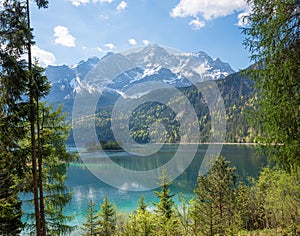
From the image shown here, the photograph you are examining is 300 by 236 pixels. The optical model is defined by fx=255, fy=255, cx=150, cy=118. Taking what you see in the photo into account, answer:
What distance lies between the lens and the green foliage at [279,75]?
4832 millimetres

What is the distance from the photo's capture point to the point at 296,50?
477 centimetres

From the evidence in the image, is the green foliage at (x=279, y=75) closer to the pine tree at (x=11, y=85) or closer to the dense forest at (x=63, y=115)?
the dense forest at (x=63, y=115)

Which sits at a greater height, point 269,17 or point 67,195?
point 269,17

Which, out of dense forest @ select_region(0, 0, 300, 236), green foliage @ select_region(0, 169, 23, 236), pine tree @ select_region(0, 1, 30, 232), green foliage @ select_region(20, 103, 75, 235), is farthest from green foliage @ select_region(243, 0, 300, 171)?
green foliage @ select_region(20, 103, 75, 235)

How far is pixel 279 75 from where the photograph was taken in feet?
16.4

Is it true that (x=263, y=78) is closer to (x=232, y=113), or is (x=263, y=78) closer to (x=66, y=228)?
(x=66, y=228)

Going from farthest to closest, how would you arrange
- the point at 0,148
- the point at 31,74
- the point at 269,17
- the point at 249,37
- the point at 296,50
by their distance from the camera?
the point at 31,74 < the point at 0,148 < the point at 249,37 < the point at 269,17 < the point at 296,50

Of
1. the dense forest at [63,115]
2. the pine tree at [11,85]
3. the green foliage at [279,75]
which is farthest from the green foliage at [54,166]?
the green foliage at [279,75]

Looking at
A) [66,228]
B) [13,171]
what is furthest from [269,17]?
[66,228]

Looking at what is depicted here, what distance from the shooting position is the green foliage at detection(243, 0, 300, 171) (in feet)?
15.9

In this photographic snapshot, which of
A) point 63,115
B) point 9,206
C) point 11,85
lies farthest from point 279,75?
point 63,115

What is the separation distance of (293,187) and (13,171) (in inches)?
430

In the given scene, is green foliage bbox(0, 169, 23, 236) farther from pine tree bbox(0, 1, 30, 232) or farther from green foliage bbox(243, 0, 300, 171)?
green foliage bbox(243, 0, 300, 171)

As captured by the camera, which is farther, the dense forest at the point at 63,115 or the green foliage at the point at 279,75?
the dense forest at the point at 63,115
